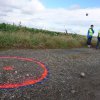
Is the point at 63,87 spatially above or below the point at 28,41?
below

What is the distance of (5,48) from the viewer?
13.5 m

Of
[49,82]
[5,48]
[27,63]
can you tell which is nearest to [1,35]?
[5,48]

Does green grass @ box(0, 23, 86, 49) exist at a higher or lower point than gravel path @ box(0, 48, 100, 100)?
higher

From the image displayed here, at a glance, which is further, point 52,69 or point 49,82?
point 52,69

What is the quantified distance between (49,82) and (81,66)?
3183mm

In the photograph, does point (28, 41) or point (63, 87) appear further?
point (28, 41)

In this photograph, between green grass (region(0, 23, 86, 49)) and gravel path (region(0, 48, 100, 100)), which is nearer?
gravel path (region(0, 48, 100, 100))

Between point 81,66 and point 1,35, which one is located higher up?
point 1,35

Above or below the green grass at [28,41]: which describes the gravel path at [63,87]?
below

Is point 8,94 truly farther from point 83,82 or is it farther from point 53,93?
point 83,82

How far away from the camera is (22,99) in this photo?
5.92m

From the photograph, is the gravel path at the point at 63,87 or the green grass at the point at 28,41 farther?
the green grass at the point at 28,41

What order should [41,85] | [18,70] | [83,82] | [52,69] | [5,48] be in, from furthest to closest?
[5,48]
[52,69]
[18,70]
[83,82]
[41,85]

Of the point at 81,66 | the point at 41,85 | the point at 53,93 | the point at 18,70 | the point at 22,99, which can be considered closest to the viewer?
the point at 22,99
